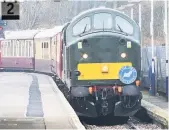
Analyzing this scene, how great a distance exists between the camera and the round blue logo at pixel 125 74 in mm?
16594

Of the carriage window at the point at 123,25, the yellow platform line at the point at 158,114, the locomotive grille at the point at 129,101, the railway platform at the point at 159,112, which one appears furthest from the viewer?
the carriage window at the point at 123,25

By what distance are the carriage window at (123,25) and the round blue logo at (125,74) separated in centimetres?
116

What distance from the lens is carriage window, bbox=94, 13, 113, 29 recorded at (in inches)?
672

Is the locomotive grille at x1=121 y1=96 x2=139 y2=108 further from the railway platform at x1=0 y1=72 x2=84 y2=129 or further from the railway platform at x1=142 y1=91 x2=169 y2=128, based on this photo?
the railway platform at x1=0 y1=72 x2=84 y2=129

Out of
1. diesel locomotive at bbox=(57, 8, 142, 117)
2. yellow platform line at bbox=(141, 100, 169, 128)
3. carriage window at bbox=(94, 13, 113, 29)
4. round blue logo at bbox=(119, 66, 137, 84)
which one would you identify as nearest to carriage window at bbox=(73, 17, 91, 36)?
diesel locomotive at bbox=(57, 8, 142, 117)

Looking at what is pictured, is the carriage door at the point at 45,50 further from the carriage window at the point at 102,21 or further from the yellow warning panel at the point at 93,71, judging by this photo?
the yellow warning panel at the point at 93,71

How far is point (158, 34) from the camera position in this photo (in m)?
55.3

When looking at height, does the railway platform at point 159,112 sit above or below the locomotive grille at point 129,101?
below

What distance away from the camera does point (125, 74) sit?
16531mm

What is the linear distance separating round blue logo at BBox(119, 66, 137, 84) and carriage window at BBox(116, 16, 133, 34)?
1161 millimetres

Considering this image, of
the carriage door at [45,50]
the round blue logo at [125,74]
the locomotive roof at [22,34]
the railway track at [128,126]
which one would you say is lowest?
the railway track at [128,126]

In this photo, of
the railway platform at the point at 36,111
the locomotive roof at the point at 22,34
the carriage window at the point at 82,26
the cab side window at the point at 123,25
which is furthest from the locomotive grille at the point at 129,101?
the locomotive roof at the point at 22,34

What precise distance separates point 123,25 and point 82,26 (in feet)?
3.96

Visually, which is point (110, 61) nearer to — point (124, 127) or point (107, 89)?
point (107, 89)
